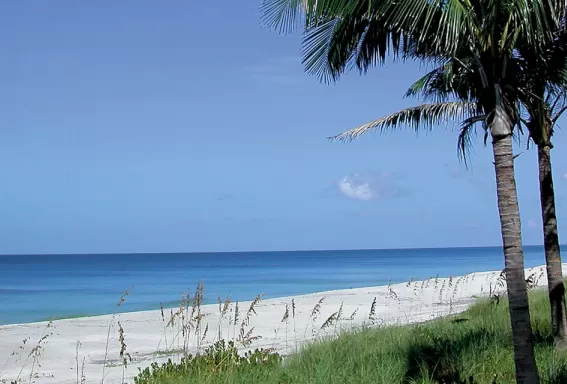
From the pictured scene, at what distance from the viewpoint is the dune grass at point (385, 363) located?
7557mm

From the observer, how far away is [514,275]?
6.42 meters

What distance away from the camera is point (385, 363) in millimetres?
8031

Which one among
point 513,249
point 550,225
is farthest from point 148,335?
point 513,249

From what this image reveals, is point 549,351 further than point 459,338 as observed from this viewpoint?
No

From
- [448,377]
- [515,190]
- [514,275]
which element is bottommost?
[448,377]

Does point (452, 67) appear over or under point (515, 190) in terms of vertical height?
over

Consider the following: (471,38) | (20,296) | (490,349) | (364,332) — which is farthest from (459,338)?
(20,296)

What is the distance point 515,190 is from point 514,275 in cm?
71

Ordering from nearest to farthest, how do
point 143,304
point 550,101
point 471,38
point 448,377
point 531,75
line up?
point 471,38 < point 448,377 < point 531,75 < point 550,101 < point 143,304

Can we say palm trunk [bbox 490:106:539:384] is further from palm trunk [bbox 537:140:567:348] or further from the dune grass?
palm trunk [bbox 537:140:567:348]

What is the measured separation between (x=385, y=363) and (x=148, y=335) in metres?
11.2

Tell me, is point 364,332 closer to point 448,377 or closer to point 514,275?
point 448,377

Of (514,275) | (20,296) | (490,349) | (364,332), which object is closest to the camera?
(514,275)

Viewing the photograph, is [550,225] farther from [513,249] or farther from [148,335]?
[148,335]
